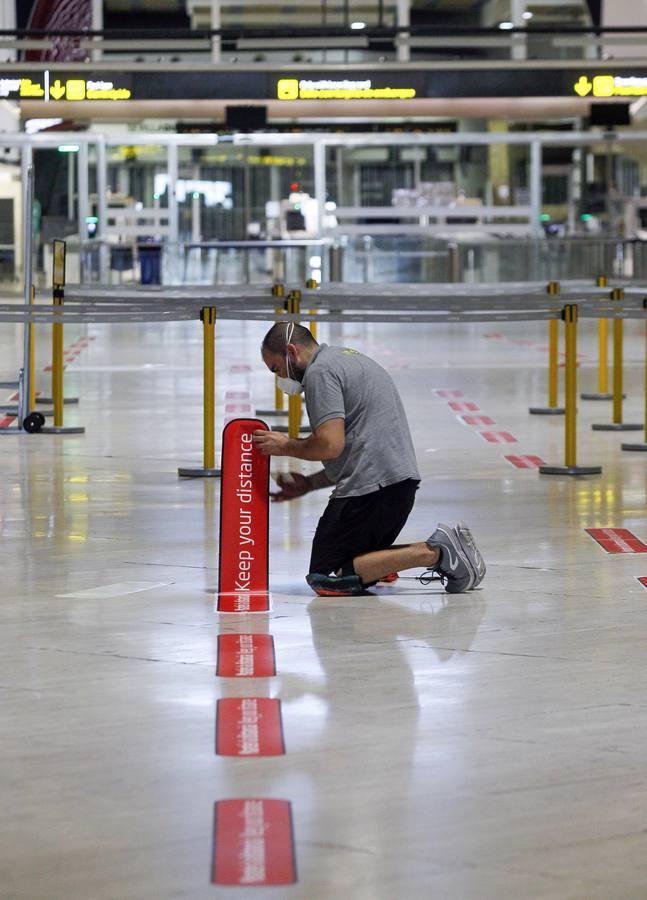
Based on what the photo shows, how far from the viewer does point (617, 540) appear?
823 centimetres

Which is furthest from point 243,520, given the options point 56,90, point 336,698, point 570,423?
point 56,90

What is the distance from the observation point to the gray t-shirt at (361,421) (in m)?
6.75

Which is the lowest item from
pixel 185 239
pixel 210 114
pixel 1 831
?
pixel 1 831

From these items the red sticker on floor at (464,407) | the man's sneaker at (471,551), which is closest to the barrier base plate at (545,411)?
the red sticker on floor at (464,407)

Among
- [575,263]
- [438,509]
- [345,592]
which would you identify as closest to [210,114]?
[575,263]

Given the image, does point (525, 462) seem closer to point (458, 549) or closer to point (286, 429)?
point (286, 429)

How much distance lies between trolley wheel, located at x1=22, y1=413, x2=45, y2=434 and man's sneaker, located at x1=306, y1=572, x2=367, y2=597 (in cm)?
603

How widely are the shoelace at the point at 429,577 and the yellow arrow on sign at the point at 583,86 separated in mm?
23863

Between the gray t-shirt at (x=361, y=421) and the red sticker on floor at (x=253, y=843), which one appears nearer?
the red sticker on floor at (x=253, y=843)

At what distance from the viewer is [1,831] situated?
397 centimetres

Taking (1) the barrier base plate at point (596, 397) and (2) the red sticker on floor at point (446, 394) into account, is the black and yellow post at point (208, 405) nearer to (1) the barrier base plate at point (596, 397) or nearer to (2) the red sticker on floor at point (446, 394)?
(2) the red sticker on floor at point (446, 394)

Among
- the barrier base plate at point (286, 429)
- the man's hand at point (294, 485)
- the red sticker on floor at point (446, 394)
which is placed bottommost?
the barrier base plate at point (286, 429)

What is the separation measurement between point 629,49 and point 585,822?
29.1 meters

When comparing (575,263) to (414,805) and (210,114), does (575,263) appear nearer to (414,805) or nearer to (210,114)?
(210,114)
